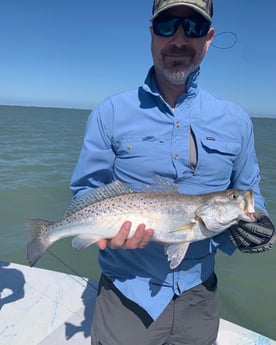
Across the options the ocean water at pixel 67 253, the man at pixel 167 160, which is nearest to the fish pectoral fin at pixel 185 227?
the man at pixel 167 160

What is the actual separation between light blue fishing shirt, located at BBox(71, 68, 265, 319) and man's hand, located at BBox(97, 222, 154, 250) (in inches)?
10.4

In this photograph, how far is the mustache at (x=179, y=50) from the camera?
276cm

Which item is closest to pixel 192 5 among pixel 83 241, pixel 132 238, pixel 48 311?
pixel 132 238

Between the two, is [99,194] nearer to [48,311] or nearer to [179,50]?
[179,50]

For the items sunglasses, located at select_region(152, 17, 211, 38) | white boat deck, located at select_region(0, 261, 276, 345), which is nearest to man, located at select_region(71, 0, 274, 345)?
sunglasses, located at select_region(152, 17, 211, 38)

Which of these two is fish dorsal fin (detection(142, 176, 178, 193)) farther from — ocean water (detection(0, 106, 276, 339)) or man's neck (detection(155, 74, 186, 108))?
ocean water (detection(0, 106, 276, 339))

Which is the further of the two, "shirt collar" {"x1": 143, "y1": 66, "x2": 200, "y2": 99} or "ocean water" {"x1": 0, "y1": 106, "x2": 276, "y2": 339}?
"ocean water" {"x1": 0, "y1": 106, "x2": 276, "y2": 339}

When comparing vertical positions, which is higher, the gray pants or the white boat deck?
the gray pants

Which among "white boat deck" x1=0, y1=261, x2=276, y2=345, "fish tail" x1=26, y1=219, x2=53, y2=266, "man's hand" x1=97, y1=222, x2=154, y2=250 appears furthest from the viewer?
"white boat deck" x1=0, y1=261, x2=276, y2=345

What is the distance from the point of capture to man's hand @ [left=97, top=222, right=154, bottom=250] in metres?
2.58

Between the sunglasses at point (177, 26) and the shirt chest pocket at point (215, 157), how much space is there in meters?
0.81

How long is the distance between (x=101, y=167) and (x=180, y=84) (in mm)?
886

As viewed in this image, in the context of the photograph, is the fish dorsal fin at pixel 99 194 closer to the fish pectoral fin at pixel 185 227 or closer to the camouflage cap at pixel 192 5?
the fish pectoral fin at pixel 185 227

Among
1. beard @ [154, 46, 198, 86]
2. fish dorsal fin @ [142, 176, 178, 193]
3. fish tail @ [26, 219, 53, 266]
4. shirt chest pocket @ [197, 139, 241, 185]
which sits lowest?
fish tail @ [26, 219, 53, 266]
